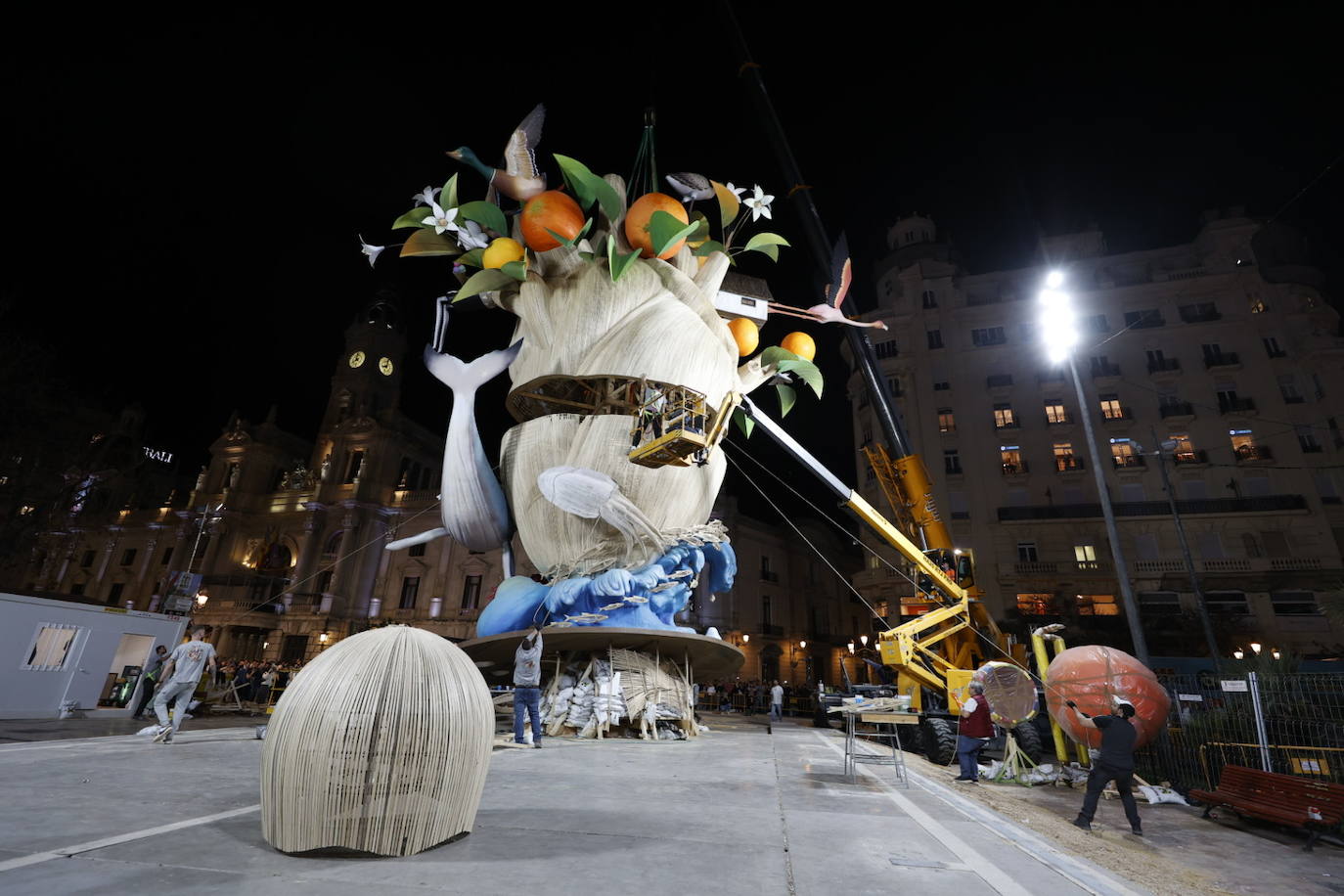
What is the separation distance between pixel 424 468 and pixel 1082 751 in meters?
46.7

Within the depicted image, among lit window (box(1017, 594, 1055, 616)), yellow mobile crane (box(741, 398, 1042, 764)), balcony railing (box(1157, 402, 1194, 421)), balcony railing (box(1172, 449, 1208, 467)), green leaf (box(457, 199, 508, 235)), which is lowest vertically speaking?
yellow mobile crane (box(741, 398, 1042, 764))

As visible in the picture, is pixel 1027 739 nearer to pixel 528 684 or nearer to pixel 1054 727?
pixel 1054 727

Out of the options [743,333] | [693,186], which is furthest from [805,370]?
[693,186]

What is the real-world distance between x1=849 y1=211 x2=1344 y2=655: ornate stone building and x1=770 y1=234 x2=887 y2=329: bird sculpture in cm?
1719

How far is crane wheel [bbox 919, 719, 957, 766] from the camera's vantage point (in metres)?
12.3

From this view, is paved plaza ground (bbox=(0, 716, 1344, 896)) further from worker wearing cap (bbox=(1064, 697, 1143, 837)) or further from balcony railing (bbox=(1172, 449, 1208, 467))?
balcony railing (bbox=(1172, 449, 1208, 467))

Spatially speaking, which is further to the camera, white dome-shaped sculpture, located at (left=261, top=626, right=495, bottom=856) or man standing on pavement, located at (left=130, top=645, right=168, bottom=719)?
man standing on pavement, located at (left=130, top=645, right=168, bottom=719)

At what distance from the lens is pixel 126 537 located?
159 feet

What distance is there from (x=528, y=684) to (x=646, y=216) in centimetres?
890

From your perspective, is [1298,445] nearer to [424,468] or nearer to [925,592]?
[925,592]

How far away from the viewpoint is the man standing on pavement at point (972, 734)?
9617mm

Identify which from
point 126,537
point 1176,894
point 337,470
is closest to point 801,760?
point 1176,894

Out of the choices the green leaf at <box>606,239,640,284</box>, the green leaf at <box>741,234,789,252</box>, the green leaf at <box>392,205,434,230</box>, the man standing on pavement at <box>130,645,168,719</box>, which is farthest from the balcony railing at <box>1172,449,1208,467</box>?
the man standing on pavement at <box>130,645,168,719</box>

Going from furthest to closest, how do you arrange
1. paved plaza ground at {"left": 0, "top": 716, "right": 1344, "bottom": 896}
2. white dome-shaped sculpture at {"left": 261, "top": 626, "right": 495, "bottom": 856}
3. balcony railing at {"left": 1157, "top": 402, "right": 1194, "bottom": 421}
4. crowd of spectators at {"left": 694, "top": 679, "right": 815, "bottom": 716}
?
1. balcony railing at {"left": 1157, "top": 402, "right": 1194, "bottom": 421}
2. crowd of spectators at {"left": 694, "top": 679, "right": 815, "bottom": 716}
3. white dome-shaped sculpture at {"left": 261, "top": 626, "right": 495, "bottom": 856}
4. paved plaza ground at {"left": 0, "top": 716, "right": 1344, "bottom": 896}
